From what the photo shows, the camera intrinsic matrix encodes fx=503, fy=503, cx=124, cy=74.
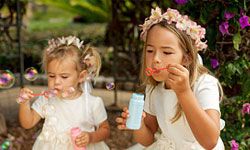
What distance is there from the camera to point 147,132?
9.02 ft

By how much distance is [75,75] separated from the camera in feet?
9.27

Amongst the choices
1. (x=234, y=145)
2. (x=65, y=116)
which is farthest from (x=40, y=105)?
(x=234, y=145)

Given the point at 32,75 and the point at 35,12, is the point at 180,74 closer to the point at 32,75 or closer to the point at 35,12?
the point at 32,75

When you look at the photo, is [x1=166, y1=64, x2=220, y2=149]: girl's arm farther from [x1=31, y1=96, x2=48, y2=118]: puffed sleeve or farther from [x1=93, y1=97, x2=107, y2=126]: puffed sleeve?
[x1=31, y1=96, x2=48, y2=118]: puffed sleeve

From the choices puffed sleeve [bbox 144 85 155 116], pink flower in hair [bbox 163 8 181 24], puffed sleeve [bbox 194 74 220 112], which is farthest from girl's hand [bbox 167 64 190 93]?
puffed sleeve [bbox 144 85 155 116]

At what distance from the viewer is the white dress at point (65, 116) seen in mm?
2857

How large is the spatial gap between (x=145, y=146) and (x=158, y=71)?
0.61 m

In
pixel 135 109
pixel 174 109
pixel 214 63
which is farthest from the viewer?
pixel 214 63

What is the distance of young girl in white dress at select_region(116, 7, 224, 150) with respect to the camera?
2227mm

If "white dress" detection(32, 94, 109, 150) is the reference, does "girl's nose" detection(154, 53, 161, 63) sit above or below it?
above

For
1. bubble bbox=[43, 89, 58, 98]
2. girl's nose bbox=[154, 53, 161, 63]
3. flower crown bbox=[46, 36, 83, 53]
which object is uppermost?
flower crown bbox=[46, 36, 83, 53]

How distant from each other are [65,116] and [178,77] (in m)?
0.95

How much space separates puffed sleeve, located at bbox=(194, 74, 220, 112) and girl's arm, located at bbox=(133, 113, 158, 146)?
384 millimetres

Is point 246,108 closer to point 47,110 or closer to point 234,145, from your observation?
point 234,145
